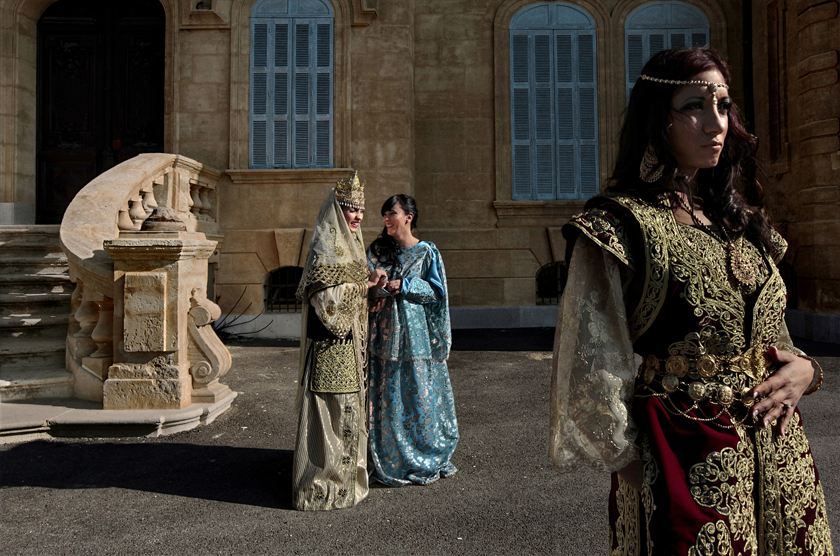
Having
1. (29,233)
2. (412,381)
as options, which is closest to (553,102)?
(29,233)

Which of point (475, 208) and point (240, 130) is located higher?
point (240, 130)

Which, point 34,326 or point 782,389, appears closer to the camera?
point 782,389

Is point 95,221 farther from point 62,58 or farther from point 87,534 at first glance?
point 62,58

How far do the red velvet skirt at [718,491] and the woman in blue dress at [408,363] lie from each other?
92.6 inches

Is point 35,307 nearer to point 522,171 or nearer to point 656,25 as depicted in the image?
point 522,171

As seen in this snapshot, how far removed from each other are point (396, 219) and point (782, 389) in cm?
276

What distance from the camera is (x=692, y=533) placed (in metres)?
1.36

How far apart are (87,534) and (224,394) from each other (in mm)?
2287

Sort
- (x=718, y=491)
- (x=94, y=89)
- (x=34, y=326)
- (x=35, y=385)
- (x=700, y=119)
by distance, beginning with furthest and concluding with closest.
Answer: (x=94, y=89)
(x=34, y=326)
(x=35, y=385)
(x=700, y=119)
(x=718, y=491)

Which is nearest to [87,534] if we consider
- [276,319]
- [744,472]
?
[744,472]

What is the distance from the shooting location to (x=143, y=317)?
486 cm

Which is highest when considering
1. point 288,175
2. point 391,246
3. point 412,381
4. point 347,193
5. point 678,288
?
point 288,175

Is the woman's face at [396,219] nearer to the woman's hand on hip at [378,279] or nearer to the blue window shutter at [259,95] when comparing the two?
the woman's hand on hip at [378,279]

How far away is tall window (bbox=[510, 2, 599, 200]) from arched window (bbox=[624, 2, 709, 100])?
648 millimetres
